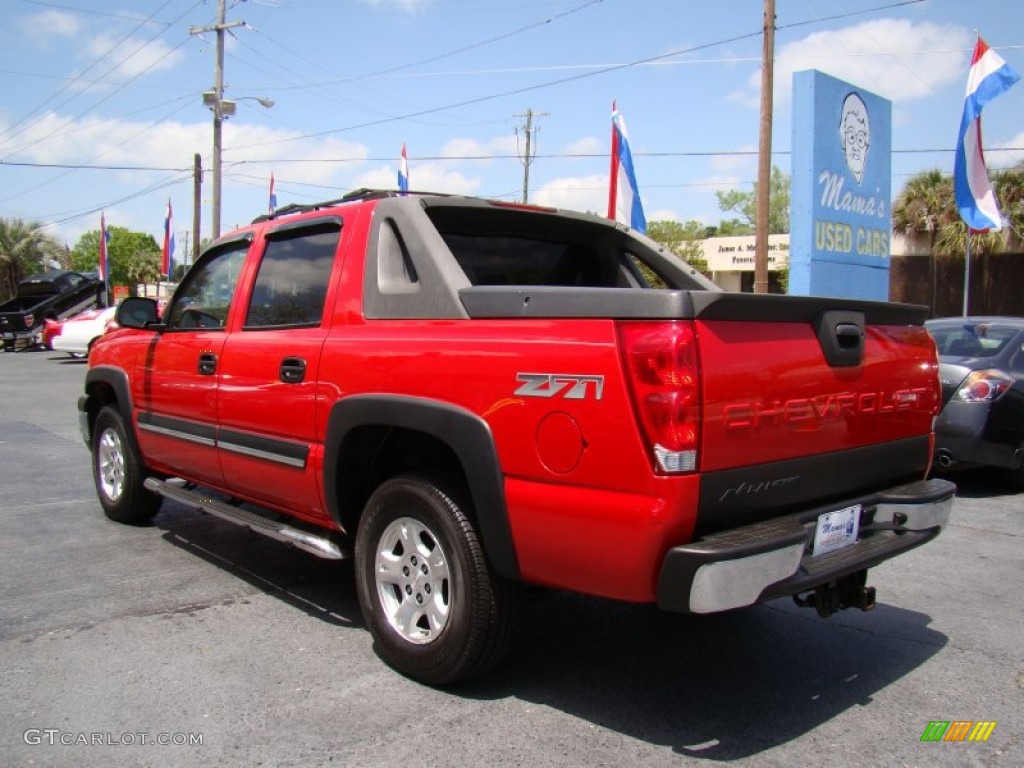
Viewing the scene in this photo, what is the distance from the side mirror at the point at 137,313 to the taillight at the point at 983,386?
5967mm

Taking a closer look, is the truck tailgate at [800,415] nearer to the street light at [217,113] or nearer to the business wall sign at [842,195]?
the business wall sign at [842,195]

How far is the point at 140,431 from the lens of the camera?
5473mm

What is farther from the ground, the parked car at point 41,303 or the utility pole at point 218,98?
the utility pole at point 218,98

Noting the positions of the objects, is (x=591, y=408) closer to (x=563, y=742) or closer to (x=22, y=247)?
(x=563, y=742)

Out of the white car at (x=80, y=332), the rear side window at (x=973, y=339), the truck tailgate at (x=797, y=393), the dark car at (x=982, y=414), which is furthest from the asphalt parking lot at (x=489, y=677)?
the white car at (x=80, y=332)

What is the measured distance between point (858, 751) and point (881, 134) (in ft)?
42.5

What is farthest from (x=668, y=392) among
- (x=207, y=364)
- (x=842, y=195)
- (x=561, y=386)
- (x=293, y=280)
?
(x=842, y=195)

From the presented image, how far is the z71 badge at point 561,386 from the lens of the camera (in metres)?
2.76

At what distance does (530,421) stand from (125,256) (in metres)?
98.3

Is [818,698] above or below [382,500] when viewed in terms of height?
below

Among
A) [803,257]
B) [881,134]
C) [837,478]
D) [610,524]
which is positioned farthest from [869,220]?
[610,524]

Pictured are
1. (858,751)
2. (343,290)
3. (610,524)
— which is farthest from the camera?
(343,290)

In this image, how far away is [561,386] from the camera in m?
2.84

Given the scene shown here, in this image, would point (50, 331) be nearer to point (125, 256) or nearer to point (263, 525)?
point (263, 525)
